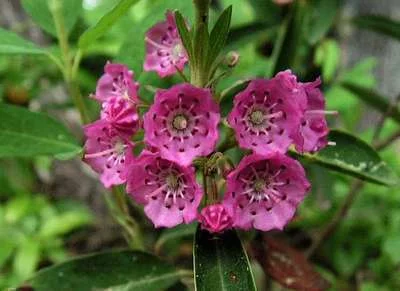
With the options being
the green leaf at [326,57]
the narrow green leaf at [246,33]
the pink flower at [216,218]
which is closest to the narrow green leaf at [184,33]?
the pink flower at [216,218]

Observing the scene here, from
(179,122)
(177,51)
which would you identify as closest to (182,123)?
(179,122)

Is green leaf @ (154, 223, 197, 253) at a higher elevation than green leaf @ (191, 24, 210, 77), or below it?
below

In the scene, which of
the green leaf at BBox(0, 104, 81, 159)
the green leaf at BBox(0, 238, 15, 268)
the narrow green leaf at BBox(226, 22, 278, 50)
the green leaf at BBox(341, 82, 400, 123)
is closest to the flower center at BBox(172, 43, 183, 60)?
the green leaf at BBox(0, 104, 81, 159)

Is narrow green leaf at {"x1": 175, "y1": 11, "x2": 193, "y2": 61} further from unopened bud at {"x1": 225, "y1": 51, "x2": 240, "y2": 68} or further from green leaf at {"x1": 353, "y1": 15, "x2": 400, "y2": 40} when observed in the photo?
green leaf at {"x1": 353, "y1": 15, "x2": 400, "y2": 40}

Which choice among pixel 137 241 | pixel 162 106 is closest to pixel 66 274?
pixel 137 241

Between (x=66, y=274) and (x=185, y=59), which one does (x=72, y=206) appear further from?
(x=185, y=59)

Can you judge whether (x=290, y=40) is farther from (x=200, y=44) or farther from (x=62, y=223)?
(x=62, y=223)
